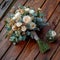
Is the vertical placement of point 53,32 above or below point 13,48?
above

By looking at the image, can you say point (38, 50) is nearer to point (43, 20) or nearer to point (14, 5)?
point (43, 20)

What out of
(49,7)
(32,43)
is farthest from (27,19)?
(49,7)

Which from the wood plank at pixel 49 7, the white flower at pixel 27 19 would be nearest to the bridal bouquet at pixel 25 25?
the white flower at pixel 27 19

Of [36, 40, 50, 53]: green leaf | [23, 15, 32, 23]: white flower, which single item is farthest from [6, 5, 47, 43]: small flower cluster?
[36, 40, 50, 53]: green leaf

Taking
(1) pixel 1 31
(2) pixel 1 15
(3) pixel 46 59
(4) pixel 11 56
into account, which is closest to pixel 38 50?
(3) pixel 46 59

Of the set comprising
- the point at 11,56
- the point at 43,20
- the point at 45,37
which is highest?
the point at 43,20

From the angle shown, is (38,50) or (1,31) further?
(1,31)

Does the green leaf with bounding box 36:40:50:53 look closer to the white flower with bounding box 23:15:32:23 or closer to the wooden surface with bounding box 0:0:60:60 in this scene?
the wooden surface with bounding box 0:0:60:60
